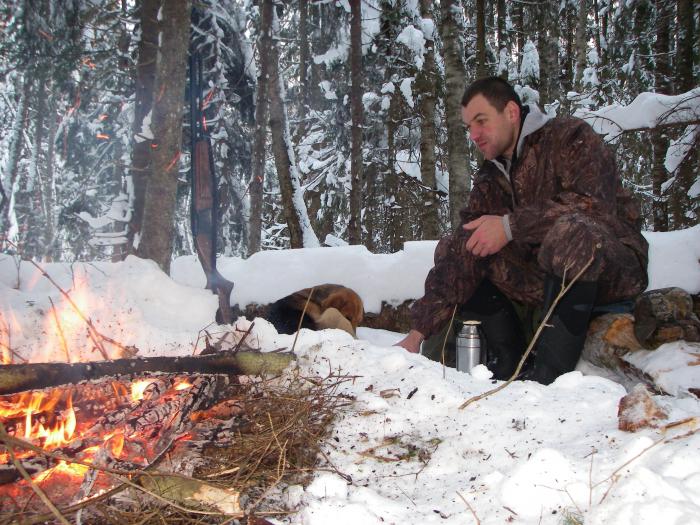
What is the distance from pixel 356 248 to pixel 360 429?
3.98m

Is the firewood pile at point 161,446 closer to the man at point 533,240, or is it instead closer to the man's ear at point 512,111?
the man at point 533,240

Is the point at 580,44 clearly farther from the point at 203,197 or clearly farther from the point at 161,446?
the point at 161,446

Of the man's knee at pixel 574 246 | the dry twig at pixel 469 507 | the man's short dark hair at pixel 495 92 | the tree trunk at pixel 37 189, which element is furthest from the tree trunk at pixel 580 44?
the tree trunk at pixel 37 189

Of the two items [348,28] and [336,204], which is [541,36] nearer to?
[348,28]

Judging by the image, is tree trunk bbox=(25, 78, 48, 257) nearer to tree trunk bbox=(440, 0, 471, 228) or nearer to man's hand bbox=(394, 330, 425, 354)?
tree trunk bbox=(440, 0, 471, 228)

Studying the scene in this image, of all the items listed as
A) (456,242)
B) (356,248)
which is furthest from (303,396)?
(356,248)

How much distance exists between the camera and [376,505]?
149 centimetres

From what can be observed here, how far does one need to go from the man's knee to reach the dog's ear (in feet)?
5.55

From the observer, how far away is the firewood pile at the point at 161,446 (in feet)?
4.95

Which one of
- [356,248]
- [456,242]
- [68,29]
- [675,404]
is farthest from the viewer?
[68,29]

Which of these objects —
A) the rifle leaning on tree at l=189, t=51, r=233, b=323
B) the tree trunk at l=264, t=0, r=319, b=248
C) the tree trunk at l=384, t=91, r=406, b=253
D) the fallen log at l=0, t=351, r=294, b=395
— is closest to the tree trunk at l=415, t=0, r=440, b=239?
the tree trunk at l=384, t=91, r=406, b=253

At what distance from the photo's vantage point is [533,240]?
3.24 m

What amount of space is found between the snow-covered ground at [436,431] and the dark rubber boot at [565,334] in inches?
18.5

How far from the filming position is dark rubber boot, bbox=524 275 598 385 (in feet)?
9.72
